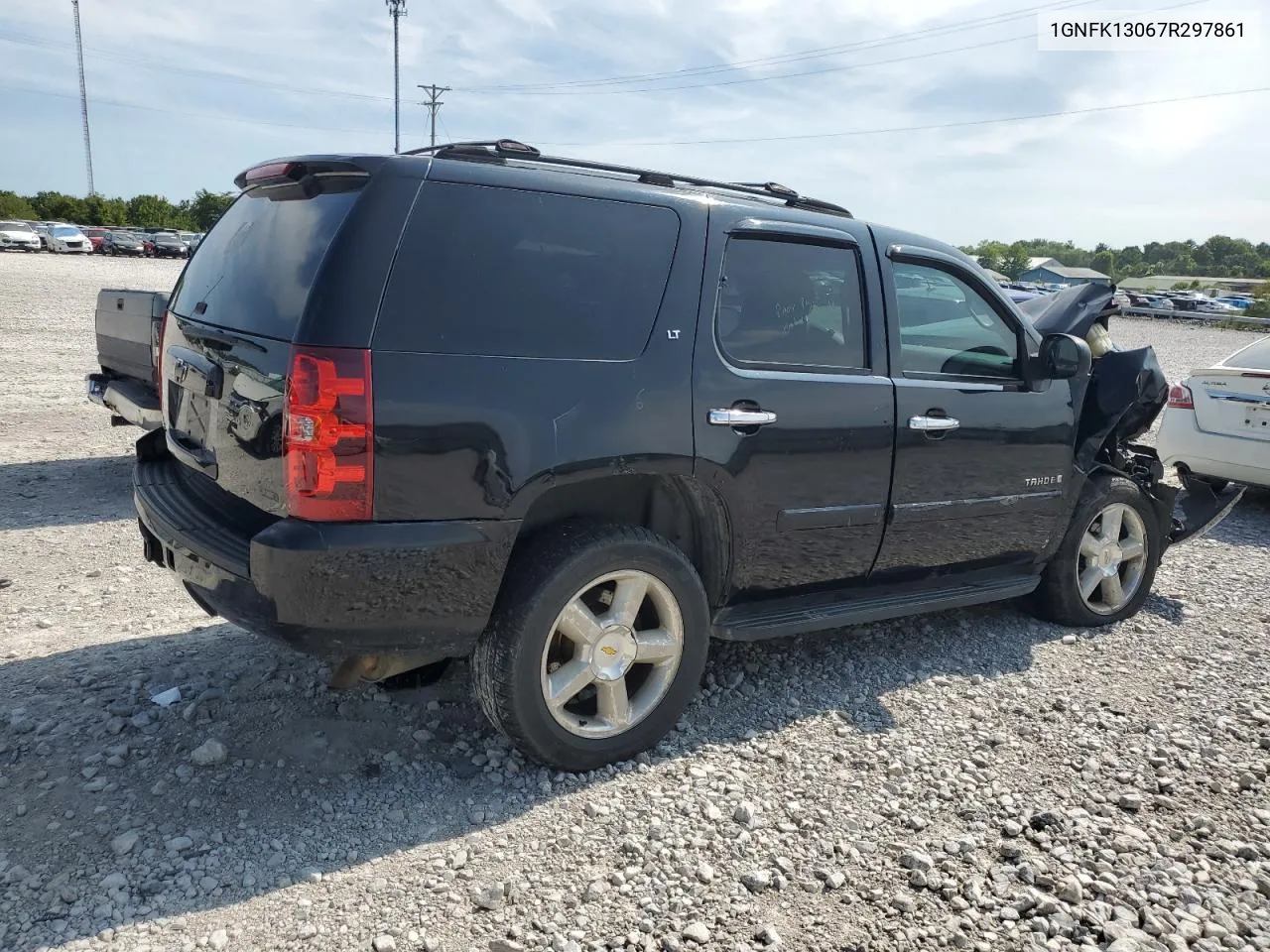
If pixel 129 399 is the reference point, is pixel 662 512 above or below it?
above

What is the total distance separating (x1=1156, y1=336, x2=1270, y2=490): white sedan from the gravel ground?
3232mm

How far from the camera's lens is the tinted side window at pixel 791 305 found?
3.58 m

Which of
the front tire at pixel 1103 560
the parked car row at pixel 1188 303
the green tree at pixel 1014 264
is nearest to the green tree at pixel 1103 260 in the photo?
the green tree at pixel 1014 264

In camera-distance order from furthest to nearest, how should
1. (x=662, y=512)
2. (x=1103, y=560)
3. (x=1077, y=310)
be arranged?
(x=1077, y=310) → (x=1103, y=560) → (x=662, y=512)

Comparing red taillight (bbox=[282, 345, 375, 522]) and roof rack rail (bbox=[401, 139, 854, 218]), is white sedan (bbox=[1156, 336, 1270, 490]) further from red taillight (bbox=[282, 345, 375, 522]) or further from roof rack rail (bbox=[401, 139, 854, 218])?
red taillight (bbox=[282, 345, 375, 522])

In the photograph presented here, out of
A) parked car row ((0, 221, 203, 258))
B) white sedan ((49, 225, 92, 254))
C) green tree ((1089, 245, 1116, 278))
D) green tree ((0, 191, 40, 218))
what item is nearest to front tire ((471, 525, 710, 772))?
parked car row ((0, 221, 203, 258))

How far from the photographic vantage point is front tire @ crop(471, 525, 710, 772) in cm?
312

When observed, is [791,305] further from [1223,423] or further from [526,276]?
[1223,423]

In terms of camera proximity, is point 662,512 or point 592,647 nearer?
point 592,647

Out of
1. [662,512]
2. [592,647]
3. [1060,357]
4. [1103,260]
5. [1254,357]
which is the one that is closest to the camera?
[592,647]

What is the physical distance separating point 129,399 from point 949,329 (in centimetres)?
522

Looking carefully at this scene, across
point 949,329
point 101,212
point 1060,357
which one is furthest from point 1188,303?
point 101,212

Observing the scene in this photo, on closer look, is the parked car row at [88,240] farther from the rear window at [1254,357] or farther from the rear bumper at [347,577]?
the rear bumper at [347,577]

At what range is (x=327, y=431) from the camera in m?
2.74
